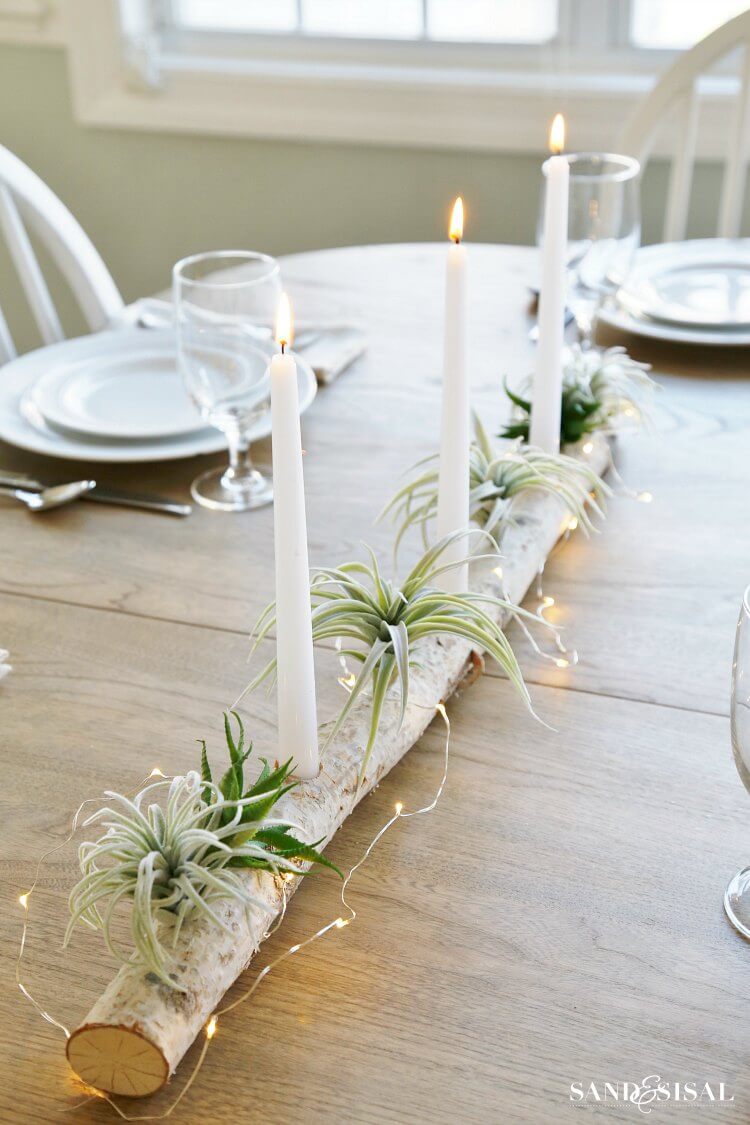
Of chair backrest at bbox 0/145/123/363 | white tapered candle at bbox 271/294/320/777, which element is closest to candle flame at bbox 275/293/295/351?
white tapered candle at bbox 271/294/320/777

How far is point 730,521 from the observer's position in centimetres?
105

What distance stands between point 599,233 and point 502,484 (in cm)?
41

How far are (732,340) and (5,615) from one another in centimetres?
85

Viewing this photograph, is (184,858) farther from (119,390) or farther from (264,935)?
(119,390)

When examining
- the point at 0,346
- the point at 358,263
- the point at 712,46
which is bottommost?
the point at 0,346

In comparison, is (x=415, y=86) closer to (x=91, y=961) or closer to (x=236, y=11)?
(x=236, y=11)

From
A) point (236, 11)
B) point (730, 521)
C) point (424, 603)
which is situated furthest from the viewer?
point (236, 11)

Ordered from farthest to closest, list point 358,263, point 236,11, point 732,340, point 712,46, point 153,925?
1. point 236,11
2. point 712,46
3. point 358,263
4. point 732,340
5. point 153,925

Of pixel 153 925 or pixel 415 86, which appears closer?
pixel 153 925

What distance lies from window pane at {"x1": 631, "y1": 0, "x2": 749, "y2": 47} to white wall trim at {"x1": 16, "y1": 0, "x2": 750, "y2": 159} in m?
0.08

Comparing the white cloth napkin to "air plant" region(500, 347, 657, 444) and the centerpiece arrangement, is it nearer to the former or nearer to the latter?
"air plant" region(500, 347, 657, 444)

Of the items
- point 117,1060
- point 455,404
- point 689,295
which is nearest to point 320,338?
point 689,295

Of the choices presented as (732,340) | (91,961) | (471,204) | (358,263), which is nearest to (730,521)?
(732,340)

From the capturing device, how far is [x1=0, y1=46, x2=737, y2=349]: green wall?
8.45ft
